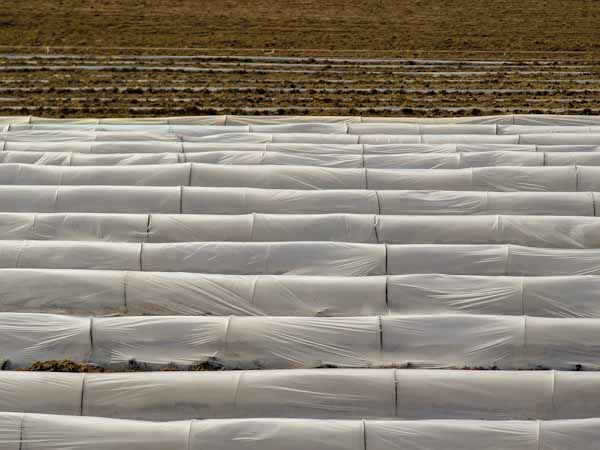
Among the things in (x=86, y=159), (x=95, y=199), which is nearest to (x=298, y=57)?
(x=86, y=159)

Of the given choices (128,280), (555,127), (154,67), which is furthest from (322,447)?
(154,67)

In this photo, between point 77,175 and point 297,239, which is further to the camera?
point 77,175

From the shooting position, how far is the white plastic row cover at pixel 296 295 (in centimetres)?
670

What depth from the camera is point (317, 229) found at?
7.90 metres

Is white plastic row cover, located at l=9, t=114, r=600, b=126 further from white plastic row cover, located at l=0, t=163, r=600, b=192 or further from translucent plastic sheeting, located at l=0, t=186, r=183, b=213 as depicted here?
translucent plastic sheeting, located at l=0, t=186, r=183, b=213

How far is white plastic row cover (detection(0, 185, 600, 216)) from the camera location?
8.38 m

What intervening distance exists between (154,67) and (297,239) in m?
9.95

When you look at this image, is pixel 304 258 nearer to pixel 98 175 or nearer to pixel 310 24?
pixel 98 175

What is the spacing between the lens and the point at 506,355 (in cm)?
613

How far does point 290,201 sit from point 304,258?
1225mm

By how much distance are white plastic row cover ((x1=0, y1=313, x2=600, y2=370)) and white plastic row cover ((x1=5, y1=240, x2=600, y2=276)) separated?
1009mm

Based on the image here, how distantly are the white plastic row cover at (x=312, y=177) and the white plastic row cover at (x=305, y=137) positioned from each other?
1288mm

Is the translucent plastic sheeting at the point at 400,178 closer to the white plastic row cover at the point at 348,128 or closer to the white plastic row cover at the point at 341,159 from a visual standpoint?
the white plastic row cover at the point at 341,159

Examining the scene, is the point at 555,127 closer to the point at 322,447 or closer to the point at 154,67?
the point at 322,447
